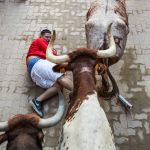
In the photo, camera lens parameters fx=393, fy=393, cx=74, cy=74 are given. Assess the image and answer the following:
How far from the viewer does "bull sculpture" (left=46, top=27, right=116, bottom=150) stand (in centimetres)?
501

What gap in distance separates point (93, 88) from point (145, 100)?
9.02ft

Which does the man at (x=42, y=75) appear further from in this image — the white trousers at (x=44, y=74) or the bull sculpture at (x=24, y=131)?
the bull sculpture at (x=24, y=131)

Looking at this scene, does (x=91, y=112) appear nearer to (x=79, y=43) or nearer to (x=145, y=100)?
(x=145, y=100)

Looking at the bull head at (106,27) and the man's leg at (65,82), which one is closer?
the bull head at (106,27)

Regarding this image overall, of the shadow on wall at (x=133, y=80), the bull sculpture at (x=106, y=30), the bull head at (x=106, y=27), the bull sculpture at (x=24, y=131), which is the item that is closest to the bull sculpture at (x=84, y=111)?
the bull sculpture at (x=24, y=131)

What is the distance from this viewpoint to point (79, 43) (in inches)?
395

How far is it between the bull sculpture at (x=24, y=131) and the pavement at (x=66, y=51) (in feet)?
7.10

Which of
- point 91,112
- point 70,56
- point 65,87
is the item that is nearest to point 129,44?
point 65,87

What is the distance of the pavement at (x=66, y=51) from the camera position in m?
7.70

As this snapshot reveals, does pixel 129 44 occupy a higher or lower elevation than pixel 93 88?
higher

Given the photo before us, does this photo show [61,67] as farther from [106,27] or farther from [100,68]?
[106,27]

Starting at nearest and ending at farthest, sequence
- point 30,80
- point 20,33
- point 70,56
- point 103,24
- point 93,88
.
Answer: point 93,88 < point 70,56 < point 103,24 < point 30,80 < point 20,33

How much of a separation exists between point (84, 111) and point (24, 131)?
88cm

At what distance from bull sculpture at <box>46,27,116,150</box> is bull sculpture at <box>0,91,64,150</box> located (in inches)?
11.6
